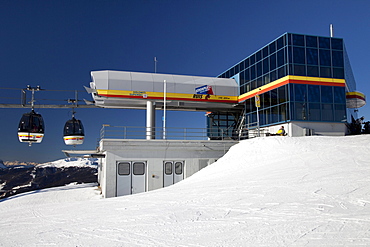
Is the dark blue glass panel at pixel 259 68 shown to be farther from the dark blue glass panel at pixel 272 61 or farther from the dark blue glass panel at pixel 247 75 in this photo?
the dark blue glass panel at pixel 272 61

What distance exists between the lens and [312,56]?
69.6 feet

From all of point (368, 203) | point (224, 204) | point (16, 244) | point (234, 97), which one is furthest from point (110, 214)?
point (234, 97)

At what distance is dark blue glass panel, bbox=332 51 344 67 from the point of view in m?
21.5

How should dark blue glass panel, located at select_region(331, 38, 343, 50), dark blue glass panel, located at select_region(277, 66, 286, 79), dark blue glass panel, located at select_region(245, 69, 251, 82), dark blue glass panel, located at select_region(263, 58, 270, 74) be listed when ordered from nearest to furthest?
dark blue glass panel, located at select_region(277, 66, 286, 79)
dark blue glass panel, located at select_region(331, 38, 343, 50)
dark blue glass panel, located at select_region(263, 58, 270, 74)
dark blue glass panel, located at select_region(245, 69, 251, 82)

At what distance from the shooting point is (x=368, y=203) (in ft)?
25.5

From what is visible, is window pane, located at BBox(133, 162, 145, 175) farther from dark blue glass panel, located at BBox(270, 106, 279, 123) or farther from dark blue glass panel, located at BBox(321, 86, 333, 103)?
dark blue glass panel, located at BBox(321, 86, 333, 103)

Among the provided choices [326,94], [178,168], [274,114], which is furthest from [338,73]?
[178,168]

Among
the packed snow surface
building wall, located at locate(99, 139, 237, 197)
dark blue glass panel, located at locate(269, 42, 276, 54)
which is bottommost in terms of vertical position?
the packed snow surface

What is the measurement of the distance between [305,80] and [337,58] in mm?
3431

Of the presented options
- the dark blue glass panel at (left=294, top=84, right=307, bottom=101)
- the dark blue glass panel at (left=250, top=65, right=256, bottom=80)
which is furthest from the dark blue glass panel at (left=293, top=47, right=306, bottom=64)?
the dark blue glass panel at (left=250, top=65, right=256, bottom=80)

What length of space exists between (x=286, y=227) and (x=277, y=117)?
16.0 meters

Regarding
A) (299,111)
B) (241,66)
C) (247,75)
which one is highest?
(241,66)

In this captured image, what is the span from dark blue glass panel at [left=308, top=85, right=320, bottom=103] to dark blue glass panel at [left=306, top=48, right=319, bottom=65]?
1803 millimetres

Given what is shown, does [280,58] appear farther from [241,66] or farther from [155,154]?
[155,154]
